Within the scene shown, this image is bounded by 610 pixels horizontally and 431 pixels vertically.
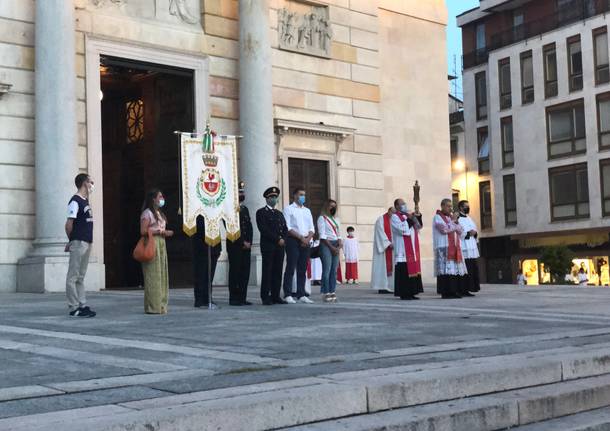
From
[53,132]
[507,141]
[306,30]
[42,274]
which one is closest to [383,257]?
[42,274]

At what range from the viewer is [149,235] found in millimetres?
12414

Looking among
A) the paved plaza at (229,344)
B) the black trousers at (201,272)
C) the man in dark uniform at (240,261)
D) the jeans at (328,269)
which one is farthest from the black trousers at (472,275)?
the black trousers at (201,272)

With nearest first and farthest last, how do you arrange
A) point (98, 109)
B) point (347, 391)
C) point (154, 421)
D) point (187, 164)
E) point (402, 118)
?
point (154, 421)
point (347, 391)
point (187, 164)
point (98, 109)
point (402, 118)

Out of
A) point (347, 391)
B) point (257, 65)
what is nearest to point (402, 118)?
point (257, 65)

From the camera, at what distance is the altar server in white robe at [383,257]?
59.1 feet

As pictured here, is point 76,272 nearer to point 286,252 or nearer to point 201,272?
point 201,272

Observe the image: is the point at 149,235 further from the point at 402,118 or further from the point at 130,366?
the point at 402,118

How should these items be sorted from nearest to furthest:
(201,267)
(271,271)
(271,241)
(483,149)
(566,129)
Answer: (201,267) < (271,241) < (271,271) < (566,129) < (483,149)

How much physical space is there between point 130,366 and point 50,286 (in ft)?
38.9

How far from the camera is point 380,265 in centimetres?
1825

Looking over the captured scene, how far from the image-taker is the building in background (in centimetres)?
4475

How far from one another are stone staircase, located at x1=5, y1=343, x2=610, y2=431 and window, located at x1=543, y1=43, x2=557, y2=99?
41.7 metres

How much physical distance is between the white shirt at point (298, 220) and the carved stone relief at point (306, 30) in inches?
386

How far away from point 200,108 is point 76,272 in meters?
11.1
